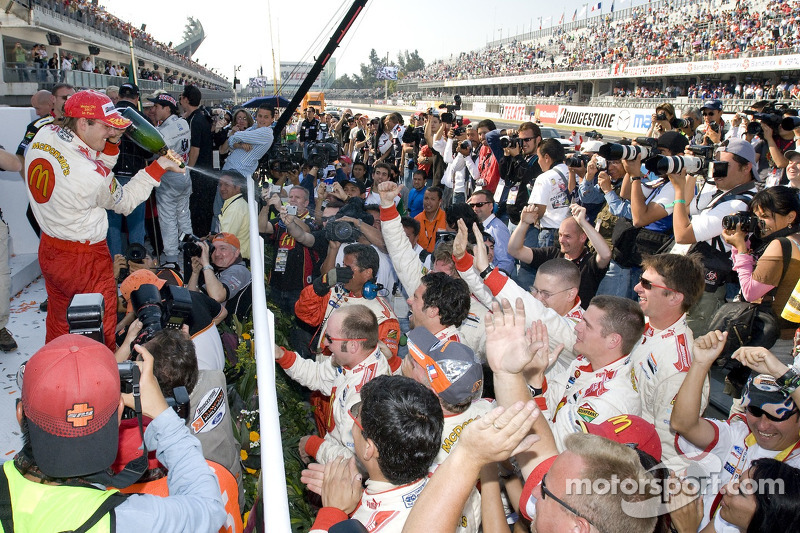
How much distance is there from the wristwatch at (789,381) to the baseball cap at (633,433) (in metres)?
0.77

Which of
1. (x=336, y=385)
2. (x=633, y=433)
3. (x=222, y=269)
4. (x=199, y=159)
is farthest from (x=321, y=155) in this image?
(x=633, y=433)

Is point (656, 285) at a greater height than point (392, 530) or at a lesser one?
greater

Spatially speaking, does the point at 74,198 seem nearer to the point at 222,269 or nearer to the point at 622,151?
the point at 222,269

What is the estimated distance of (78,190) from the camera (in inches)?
139

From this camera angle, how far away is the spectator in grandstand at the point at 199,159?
23.4 feet

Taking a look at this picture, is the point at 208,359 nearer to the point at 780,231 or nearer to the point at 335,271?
the point at 335,271

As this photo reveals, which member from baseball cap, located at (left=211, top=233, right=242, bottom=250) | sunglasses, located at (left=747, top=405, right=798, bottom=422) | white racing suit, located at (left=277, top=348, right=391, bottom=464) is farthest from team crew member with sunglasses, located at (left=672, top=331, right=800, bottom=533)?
baseball cap, located at (left=211, top=233, right=242, bottom=250)

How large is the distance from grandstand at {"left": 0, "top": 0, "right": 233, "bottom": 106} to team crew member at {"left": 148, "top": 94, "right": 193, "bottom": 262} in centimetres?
564

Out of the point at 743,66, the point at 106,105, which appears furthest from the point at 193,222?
the point at 743,66

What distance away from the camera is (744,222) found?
3887 mm

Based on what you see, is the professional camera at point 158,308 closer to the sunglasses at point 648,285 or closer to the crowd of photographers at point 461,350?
the crowd of photographers at point 461,350

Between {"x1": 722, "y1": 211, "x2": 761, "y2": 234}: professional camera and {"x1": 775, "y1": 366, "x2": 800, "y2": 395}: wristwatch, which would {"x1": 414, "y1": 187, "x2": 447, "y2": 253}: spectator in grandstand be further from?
{"x1": 775, "y1": 366, "x2": 800, "y2": 395}: wristwatch

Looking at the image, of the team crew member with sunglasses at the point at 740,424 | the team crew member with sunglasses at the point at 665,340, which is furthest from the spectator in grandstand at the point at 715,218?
the team crew member with sunglasses at the point at 740,424

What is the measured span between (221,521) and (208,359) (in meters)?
1.70
